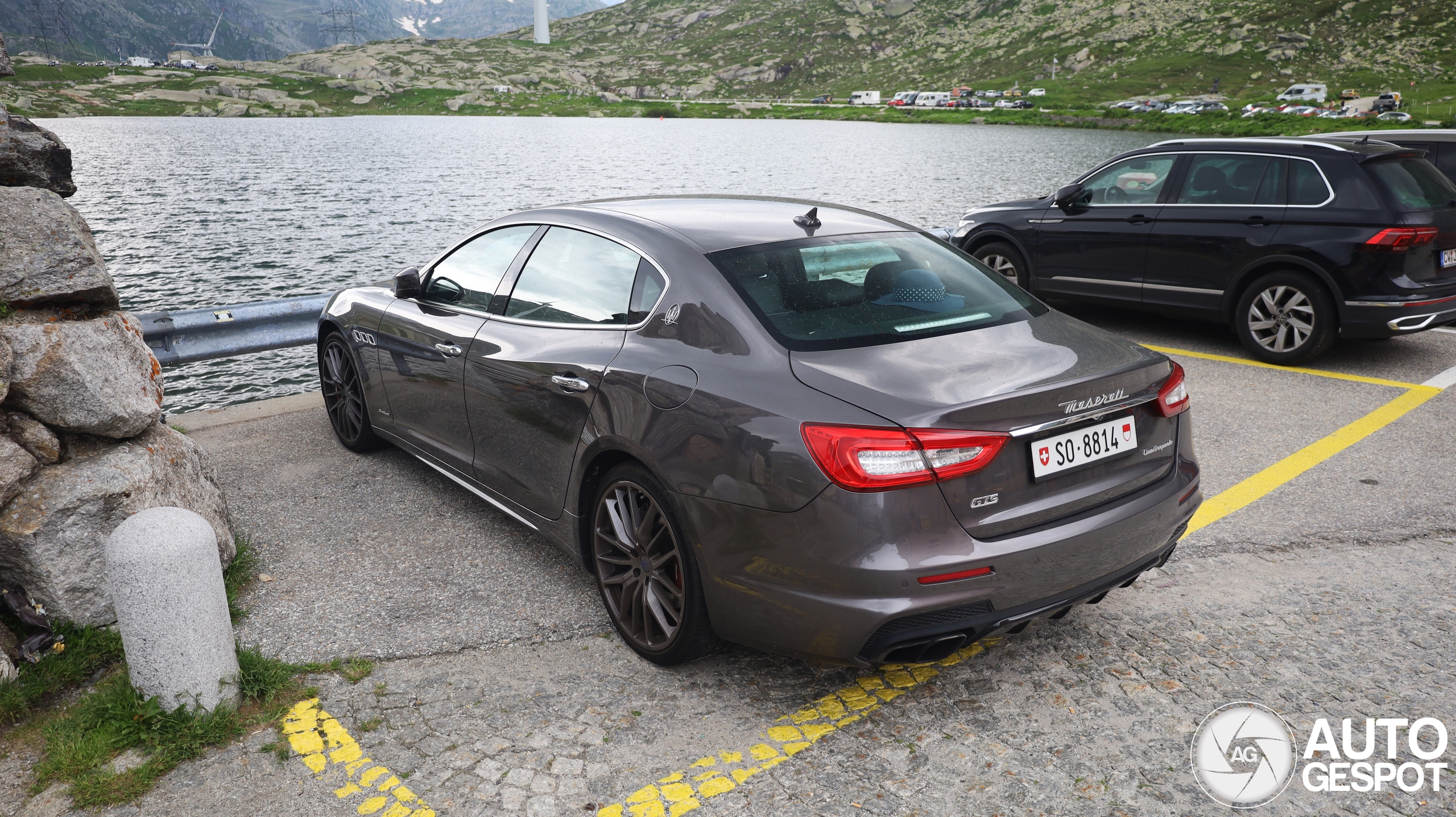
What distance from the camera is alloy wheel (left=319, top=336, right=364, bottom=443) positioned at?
5242mm

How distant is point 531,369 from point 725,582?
1.25 metres

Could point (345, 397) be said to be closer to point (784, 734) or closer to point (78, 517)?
point (78, 517)

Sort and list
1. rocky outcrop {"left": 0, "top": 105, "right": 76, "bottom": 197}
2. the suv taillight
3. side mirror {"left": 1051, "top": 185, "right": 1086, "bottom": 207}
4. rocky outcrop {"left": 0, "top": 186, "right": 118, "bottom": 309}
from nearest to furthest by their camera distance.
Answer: the suv taillight
rocky outcrop {"left": 0, "top": 186, "right": 118, "bottom": 309}
rocky outcrop {"left": 0, "top": 105, "right": 76, "bottom": 197}
side mirror {"left": 1051, "top": 185, "right": 1086, "bottom": 207}

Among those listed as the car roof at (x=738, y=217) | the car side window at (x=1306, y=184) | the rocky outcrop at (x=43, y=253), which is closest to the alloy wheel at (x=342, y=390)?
the rocky outcrop at (x=43, y=253)

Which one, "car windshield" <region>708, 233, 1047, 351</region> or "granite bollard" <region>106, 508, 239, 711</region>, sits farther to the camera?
"car windshield" <region>708, 233, 1047, 351</region>

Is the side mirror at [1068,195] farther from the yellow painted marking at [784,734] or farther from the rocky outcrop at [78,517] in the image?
the rocky outcrop at [78,517]

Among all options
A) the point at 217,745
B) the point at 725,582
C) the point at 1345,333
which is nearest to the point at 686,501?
the point at 725,582

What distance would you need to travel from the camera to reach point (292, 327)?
6.72 m

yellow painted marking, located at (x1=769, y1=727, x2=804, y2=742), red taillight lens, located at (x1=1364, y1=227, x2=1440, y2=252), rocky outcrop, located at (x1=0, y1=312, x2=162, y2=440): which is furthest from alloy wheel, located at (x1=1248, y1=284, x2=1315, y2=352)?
rocky outcrop, located at (x1=0, y1=312, x2=162, y2=440)

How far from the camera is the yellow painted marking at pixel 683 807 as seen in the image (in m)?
2.46

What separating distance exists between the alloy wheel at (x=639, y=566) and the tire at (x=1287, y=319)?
20.3 ft

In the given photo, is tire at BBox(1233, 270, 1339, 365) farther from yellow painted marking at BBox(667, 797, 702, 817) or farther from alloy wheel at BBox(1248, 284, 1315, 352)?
Result: yellow painted marking at BBox(667, 797, 702, 817)

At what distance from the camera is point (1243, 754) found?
266 centimetres

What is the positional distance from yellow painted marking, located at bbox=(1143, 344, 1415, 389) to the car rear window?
124 centimetres
